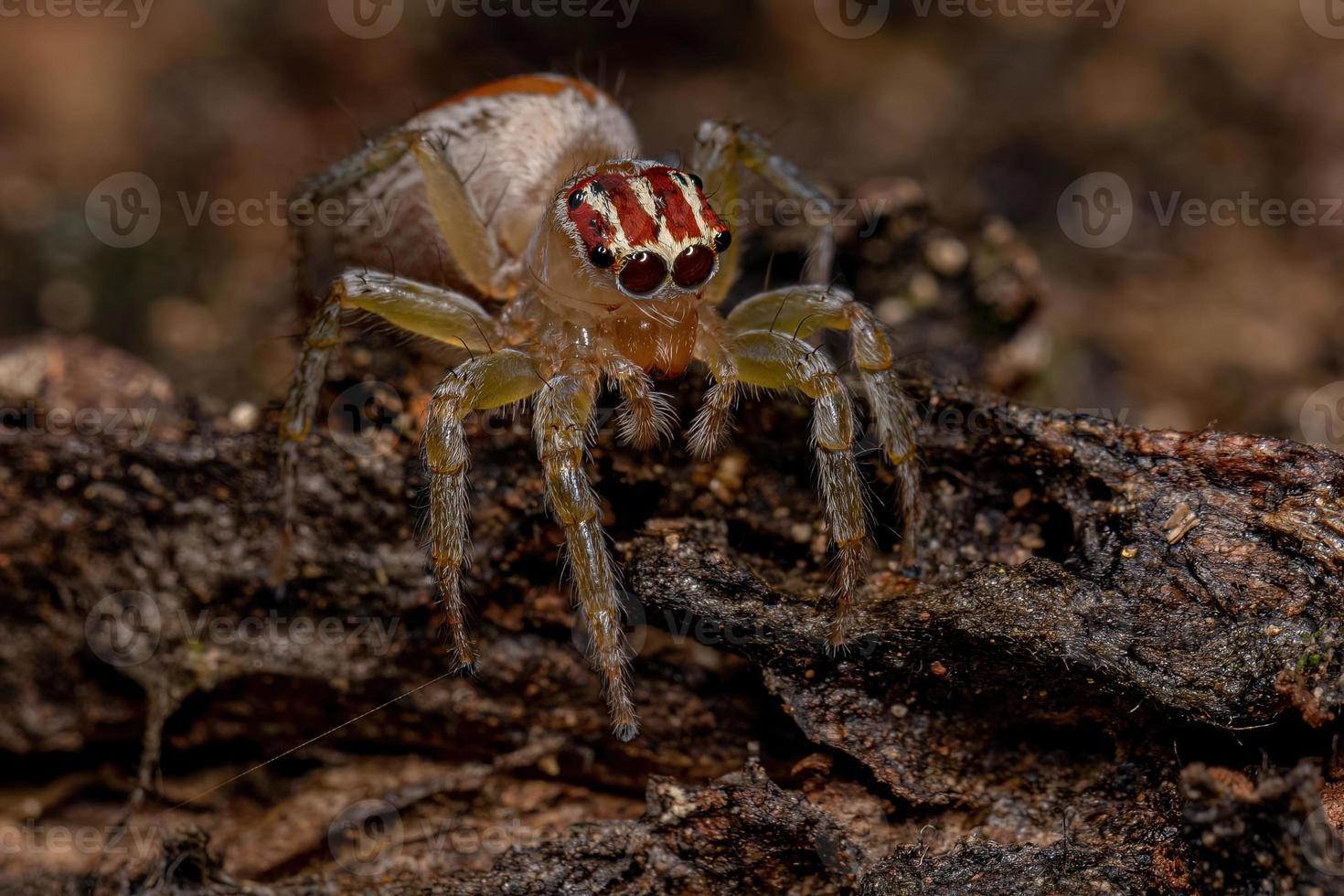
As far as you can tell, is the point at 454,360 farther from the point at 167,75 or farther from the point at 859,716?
the point at 167,75

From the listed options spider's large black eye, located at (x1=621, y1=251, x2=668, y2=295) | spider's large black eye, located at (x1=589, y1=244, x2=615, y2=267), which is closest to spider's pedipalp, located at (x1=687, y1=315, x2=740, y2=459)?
spider's large black eye, located at (x1=621, y1=251, x2=668, y2=295)

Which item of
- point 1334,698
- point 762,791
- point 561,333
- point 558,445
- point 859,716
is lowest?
point 762,791

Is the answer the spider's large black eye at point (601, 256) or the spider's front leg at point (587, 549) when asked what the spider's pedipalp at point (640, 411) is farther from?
the spider's large black eye at point (601, 256)

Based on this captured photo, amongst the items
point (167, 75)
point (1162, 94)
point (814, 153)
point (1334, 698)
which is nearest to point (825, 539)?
point (1334, 698)

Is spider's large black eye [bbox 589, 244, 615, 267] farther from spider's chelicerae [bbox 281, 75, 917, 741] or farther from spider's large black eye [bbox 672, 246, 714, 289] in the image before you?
spider's large black eye [bbox 672, 246, 714, 289]

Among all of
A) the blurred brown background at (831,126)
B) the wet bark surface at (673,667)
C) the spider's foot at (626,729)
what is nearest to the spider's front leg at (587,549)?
the spider's foot at (626,729)

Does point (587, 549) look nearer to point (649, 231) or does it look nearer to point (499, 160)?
point (649, 231)

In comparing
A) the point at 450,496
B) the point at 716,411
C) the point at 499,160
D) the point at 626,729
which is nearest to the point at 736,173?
the point at 499,160
